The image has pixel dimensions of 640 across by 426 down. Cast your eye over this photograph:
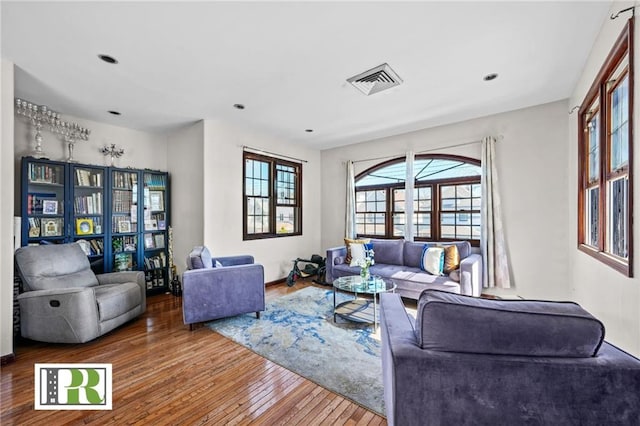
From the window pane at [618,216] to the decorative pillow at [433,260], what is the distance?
177 centimetres

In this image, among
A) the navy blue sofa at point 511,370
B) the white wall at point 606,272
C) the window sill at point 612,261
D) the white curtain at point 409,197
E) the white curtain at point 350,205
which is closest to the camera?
the navy blue sofa at point 511,370

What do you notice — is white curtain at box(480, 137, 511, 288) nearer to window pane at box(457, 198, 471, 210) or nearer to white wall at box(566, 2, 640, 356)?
window pane at box(457, 198, 471, 210)

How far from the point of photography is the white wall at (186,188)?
13.4ft

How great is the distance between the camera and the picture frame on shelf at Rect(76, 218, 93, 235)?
12.0 feet

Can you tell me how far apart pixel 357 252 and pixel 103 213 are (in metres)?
3.86

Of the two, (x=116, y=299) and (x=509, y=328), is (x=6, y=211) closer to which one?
(x=116, y=299)

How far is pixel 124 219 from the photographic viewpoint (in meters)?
4.11

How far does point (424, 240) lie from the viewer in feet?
15.1

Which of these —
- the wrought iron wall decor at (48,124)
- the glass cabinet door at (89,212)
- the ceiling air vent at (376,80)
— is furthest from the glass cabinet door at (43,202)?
→ the ceiling air vent at (376,80)

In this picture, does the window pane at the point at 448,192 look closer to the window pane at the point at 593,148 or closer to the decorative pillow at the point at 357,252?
the decorative pillow at the point at 357,252

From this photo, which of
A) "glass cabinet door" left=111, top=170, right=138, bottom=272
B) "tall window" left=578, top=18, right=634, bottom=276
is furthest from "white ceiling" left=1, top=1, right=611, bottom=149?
"glass cabinet door" left=111, top=170, right=138, bottom=272

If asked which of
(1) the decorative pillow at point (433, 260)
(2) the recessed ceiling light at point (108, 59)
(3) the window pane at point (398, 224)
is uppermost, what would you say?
(2) the recessed ceiling light at point (108, 59)

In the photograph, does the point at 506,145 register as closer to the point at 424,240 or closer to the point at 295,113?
the point at 424,240

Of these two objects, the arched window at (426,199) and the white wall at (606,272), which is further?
the arched window at (426,199)
